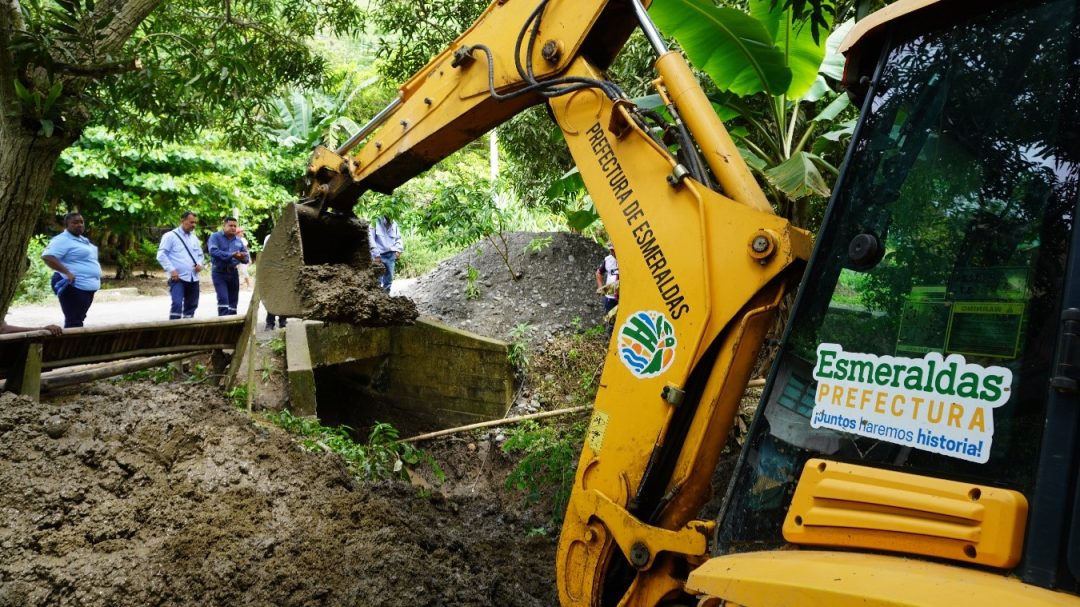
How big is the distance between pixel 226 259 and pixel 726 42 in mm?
5846

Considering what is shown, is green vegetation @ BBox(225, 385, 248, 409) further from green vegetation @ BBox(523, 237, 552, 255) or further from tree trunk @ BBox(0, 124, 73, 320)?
green vegetation @ BBox(523, 237, 552, 255)

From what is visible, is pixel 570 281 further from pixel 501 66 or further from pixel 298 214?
pixel 501 66

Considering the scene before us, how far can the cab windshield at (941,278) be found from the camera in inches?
57.4

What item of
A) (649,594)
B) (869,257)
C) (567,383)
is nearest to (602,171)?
(869,257)

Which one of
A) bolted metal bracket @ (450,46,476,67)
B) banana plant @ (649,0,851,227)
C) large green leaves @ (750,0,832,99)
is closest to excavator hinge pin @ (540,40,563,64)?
bolted metal bracket @ (450,46,476,67)

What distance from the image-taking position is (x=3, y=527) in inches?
118

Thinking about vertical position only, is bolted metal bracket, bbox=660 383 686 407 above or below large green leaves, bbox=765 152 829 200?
below

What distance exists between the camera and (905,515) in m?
1.55

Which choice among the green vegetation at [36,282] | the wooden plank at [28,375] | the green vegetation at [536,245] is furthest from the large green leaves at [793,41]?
the green vegetation at [36,282]

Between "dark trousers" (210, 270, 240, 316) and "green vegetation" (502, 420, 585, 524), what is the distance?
12.2 ft

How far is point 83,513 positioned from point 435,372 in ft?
13.3

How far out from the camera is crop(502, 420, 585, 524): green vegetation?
514 centimetres

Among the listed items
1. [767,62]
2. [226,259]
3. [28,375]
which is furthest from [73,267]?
[767,62]

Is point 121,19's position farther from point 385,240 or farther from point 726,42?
point 385,240
